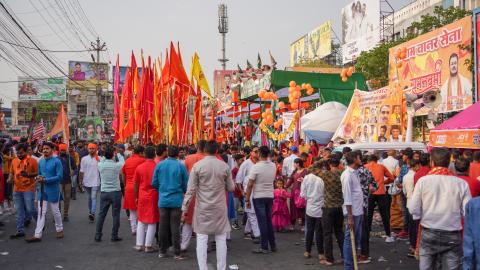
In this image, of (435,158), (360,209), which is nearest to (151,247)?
(360,209)

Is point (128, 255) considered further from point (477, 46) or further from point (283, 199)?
point (477, 46)

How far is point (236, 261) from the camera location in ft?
24.5

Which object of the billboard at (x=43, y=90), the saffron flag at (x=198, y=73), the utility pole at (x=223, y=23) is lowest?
the saffron flag at (x=198, y=73)

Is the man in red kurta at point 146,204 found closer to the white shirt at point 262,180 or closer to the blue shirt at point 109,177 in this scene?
the blue shirt at point 109,177

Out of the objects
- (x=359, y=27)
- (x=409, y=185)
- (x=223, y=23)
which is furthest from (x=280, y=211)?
(x=223, y=23)

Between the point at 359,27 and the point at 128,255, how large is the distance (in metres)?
43.5

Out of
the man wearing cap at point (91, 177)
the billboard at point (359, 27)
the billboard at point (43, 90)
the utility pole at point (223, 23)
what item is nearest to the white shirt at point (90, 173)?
the man wearing cap at point (91, 177)

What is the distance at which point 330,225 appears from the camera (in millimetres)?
7156

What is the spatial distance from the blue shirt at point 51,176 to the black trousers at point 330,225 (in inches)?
198

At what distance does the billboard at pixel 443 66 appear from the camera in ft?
51.9

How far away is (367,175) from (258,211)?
1.92m

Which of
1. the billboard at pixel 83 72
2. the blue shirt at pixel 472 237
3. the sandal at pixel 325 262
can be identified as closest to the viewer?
the blue shirt at pixel 472 237

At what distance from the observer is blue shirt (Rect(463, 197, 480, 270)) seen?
4.00 meters

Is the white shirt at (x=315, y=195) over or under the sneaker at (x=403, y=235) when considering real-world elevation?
over
